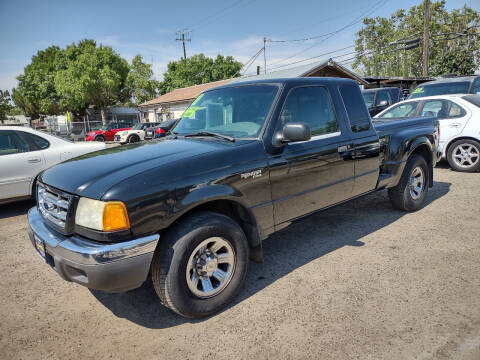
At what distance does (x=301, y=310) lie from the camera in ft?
9.07

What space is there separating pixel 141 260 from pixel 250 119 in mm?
1696

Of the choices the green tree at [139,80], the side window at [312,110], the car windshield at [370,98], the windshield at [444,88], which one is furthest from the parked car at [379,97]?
the green tree at [139,80]

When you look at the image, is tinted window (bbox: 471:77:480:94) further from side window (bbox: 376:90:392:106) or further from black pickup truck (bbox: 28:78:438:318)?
black pickup truck (bbox: 28:78:438:318)

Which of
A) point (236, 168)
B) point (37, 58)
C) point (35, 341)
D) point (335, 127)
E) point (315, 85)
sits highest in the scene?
point (37, 58)

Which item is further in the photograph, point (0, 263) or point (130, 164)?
point (0, 263)

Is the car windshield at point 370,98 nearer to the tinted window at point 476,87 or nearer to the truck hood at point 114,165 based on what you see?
the tinted window at point 476,87

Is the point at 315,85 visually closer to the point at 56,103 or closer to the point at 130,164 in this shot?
the point at 130,164

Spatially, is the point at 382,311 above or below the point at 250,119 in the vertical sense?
below

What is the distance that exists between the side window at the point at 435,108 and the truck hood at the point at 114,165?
6.66 metres

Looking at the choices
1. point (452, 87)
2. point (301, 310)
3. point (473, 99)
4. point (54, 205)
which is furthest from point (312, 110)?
point (452, 87)

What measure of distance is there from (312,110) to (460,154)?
5.74 m

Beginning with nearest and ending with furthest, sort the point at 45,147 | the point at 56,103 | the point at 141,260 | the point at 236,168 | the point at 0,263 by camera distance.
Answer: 1. the point at 141,260
2. the point at 236,168
3. the point at 0,263
4. the point at 45,147
5. the point at 56,103

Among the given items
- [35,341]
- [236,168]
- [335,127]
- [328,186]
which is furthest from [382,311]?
[35,341]

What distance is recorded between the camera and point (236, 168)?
2.79 metres
